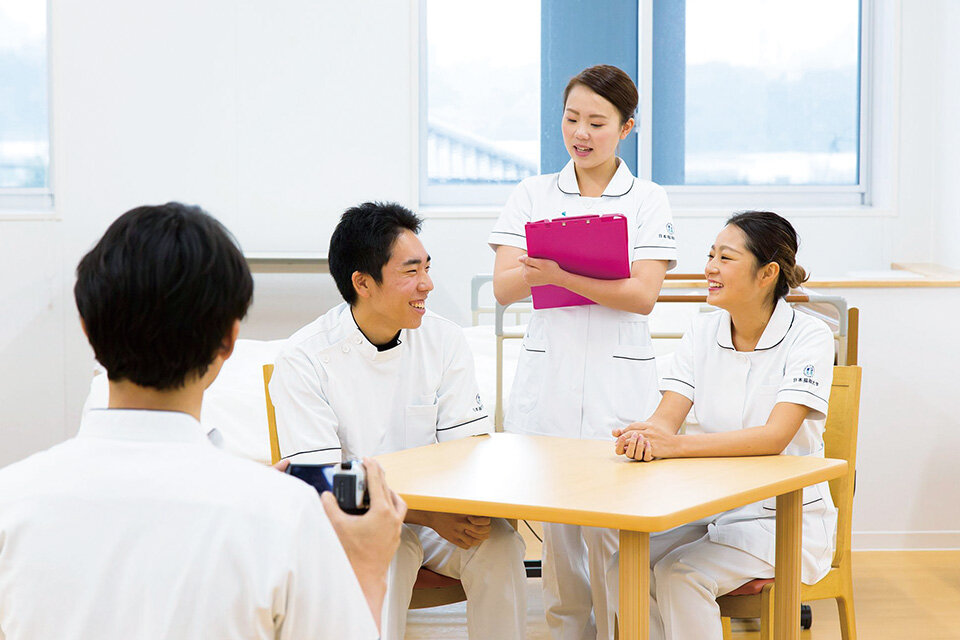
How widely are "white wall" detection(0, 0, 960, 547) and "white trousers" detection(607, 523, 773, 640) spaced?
247 cm

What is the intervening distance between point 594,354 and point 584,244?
319mm

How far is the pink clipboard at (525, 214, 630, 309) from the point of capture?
2.12m

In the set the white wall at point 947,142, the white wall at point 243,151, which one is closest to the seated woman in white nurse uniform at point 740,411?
the white wall at point 243,151

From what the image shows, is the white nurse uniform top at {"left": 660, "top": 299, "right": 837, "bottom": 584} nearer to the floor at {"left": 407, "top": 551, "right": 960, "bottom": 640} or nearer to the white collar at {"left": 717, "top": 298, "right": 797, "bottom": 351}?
the white collar at {"left": 717, "top": 298, "right": 797, "bottom": 351}

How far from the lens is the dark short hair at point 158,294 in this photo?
2.88 ft

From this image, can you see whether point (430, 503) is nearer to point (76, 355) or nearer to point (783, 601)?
point (783, 601)

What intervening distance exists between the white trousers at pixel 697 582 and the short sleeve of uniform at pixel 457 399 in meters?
0.48

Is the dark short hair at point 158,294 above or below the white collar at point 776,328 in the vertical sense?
above

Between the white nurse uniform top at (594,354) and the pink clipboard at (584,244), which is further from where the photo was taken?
the white nurse uniform top at (594,354)

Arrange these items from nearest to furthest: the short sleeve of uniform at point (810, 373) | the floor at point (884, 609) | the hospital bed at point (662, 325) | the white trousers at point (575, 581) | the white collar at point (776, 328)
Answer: the short sleeve of uniform at point (810, 373)
the white collar at point (776, 328)
the white trousers at point (575, 581)
the floor at point (884, 609)
the hospital bed at point (662, 325)

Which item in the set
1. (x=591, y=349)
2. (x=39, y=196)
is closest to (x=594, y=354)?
(x=591, y=349)

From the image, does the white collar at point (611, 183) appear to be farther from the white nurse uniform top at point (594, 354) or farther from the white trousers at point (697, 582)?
the white trousers at point (697, 582)

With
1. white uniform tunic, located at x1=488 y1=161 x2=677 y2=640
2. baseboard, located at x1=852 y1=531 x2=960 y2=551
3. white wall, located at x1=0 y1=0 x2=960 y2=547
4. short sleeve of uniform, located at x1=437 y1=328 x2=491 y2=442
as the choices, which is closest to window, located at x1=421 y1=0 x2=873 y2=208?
white wall, located at x1=0 y1=0 x2=960 y2=547

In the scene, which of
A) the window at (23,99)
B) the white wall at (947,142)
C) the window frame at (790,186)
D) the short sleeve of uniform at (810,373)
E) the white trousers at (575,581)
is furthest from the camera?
the window at (23,99)
